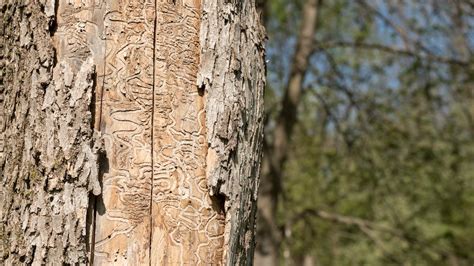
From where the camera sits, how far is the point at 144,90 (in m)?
1.86

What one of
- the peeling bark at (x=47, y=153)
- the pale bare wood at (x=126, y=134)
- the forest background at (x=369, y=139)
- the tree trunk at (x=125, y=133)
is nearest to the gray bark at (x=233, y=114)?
the tree trunk at (x=125, y=133)

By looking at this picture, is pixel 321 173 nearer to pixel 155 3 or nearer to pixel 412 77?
pixel 412 77

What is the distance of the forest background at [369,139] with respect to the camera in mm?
7289

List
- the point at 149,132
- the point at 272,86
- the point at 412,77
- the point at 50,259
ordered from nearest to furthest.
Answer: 1. the point at 50,259
2. the point at 149,132
3. the point at 412,77
4. the point at 272,86

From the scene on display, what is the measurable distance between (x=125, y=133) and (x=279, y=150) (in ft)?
17.7

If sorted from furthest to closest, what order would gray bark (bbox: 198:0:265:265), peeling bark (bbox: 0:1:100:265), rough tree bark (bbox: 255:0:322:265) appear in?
1. rough tree bark (bbox: 255:0:322:265)
2. gray bark (bbox: 198:0:265:265)
3. peeling bark (bbox: 0:1:100:265)

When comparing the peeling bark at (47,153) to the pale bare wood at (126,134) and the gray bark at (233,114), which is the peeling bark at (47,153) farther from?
the gray bark at (233,114)

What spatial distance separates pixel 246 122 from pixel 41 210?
0.52m

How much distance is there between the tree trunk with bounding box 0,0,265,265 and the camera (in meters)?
1.77

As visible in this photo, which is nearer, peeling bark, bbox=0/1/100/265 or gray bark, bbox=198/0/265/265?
peeling bark, bbox=0/1/100/265

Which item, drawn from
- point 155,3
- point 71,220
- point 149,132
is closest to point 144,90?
point 149,132

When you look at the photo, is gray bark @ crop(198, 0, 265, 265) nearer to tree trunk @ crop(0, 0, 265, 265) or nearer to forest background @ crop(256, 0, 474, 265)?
tree trunk @ crop(0, 0, 265, 265)

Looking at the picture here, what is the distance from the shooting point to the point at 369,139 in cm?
772

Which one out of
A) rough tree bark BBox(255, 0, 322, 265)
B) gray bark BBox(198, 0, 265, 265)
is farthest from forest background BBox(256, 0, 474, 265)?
gray bark BBox(198, 0, 265, 265)
